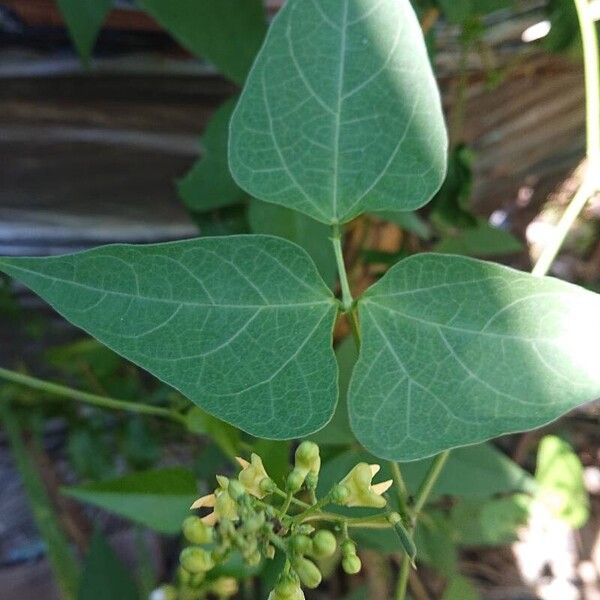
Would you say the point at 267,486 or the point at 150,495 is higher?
the point at 267,486

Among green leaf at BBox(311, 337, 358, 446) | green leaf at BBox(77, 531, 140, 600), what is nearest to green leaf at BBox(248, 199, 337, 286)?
green leaf at BBox(311, 337, 358, 446)

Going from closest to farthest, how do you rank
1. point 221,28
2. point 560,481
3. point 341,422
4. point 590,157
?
point 590,157 < point 341,422 < point 221,28 < point 560,481

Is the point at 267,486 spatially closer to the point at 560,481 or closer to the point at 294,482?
the point at 294,482

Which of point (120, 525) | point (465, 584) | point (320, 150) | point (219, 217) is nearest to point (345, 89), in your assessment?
point (320, 150)

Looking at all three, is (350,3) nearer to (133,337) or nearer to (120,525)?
(133,337)

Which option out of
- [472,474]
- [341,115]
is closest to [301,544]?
[341,115]

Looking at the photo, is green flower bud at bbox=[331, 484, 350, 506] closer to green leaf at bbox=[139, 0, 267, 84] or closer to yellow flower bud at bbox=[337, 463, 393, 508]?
yellow flower bud at bbox=[337, 463, 393, 508]

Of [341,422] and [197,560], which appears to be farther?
[341,422]

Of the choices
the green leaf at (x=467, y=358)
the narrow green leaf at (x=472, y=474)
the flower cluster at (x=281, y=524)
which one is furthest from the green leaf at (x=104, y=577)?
the green leaf at (x=467, y=358)
